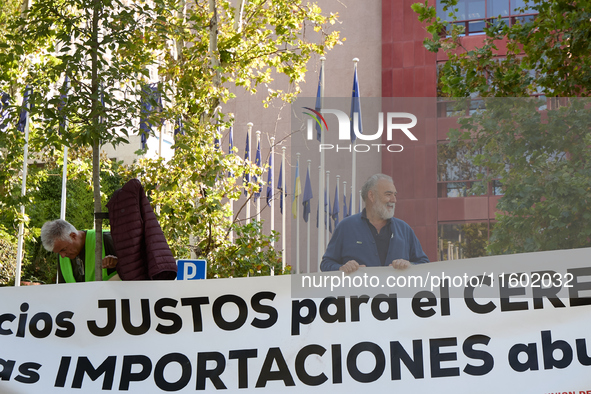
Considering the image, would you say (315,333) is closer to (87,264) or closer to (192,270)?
(87,264)

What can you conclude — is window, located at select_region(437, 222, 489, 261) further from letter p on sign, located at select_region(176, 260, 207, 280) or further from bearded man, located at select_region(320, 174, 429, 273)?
letter p on sign, located at select_region(176, 260, 207, 280)

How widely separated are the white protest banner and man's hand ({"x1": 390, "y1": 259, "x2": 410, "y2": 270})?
0.05m

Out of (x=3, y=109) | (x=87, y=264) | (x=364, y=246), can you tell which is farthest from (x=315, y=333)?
(x=3, y=109)

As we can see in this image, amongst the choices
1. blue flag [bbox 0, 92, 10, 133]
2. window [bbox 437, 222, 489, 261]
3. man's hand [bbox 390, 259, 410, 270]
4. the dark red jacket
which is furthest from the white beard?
blue flag [bbox 0, 92, 10, 133]

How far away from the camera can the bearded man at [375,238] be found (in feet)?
16.3

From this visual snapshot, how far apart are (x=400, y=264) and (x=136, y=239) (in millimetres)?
2092

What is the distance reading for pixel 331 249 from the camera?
511 centimetres

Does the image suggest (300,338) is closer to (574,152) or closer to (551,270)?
(551,270)

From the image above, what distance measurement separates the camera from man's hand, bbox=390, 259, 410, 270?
4629mm

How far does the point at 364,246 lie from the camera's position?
506cm

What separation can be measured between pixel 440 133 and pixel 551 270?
393 centimetres

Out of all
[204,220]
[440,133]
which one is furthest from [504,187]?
[204,220]

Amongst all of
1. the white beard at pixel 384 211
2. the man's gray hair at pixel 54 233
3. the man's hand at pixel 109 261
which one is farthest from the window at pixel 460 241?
the man's gray hair at pixel 54 233

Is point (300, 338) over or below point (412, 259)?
below
